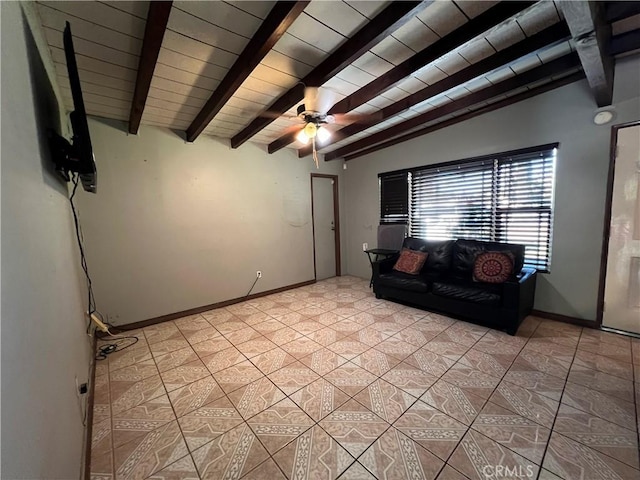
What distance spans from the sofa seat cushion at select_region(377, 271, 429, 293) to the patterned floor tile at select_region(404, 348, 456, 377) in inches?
39.5

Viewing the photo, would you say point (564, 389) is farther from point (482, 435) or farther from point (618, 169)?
point (618, 169)

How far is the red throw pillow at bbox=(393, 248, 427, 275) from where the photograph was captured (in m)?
3.48

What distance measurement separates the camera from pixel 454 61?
216 centimetres

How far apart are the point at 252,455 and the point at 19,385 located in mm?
1157

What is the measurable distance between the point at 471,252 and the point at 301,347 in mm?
2435

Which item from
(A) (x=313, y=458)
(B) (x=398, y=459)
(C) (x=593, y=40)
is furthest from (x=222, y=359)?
(C) (x=593, y=40)

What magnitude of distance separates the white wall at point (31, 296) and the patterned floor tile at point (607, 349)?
3.64m

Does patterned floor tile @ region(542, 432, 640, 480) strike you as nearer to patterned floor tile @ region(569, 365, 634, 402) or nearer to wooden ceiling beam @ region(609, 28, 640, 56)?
patterned floor tile @ region(569, 365, 634, 402)

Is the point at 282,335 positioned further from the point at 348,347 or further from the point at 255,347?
the point at 348,347

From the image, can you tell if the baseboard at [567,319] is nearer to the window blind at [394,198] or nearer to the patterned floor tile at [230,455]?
the window blind at [394,198]

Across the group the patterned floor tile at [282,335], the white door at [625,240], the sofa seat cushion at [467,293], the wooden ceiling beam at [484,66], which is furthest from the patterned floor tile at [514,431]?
the wooden ceiling beam at [484,66]

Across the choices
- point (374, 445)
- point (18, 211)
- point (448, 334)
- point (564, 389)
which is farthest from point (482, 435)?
point (18, 211)

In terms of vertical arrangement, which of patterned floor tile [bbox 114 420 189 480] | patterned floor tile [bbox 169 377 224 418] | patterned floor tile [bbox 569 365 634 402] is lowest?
patterned floor tile [bbox 114 420 189 480]

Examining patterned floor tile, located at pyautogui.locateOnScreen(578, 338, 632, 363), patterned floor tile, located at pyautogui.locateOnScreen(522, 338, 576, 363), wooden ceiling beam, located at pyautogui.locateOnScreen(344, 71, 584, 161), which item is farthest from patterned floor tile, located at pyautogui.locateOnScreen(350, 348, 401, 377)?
wooden ceiling beam, located at pyautogui.locateOnScreen(344, 71, 584, 161)
